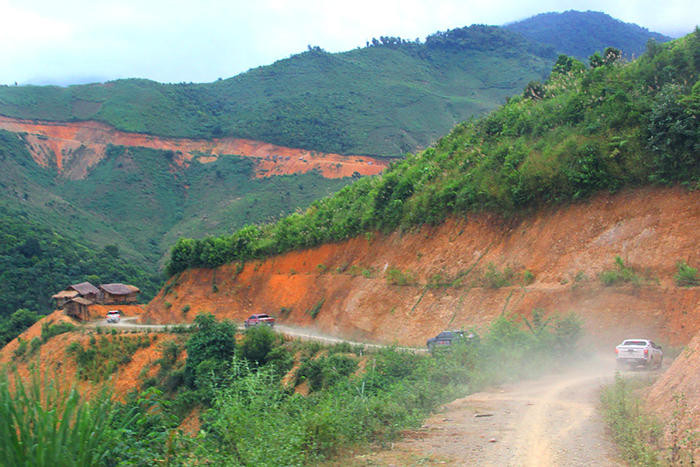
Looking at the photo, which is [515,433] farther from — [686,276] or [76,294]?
[76,294]

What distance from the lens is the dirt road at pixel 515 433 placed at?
316 inches

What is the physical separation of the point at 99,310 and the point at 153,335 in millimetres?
15523

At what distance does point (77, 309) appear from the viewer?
4528cm

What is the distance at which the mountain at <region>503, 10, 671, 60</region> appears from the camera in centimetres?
15275

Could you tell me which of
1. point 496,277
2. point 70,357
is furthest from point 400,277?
point 70,357

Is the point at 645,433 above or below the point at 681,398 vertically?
below

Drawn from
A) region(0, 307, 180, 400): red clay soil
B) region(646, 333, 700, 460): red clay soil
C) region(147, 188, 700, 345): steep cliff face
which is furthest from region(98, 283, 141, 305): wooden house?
region(646, 333, 700, 460): red clay soil

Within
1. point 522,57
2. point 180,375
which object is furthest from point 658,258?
point 522,57

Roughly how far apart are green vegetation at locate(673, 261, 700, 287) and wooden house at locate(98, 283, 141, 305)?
45.9m

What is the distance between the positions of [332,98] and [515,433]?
9554 centimetres

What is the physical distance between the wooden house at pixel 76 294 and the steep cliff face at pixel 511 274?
66.0ft

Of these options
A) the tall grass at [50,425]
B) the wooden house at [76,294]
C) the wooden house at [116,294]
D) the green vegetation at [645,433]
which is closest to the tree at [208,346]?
the green vegetation at [645,433]

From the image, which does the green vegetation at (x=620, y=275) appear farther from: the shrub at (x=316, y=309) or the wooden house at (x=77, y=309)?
the wooden house at (x=77, y=309)

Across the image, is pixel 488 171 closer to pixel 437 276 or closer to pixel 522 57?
pixel 437 276
